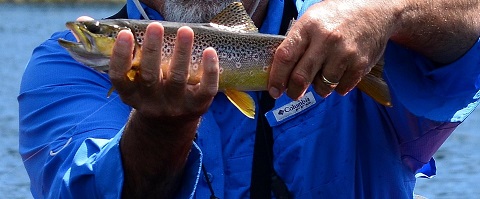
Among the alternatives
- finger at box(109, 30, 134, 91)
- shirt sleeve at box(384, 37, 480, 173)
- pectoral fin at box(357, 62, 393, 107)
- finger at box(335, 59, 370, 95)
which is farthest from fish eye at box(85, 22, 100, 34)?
shirt sleeve at box(384, 37, 480, 173)

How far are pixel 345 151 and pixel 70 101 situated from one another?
1.09 meters

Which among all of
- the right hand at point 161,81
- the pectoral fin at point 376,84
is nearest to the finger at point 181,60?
the right hand at point 161,81

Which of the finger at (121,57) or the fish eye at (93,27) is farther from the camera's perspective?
the fish eye at (93,27)

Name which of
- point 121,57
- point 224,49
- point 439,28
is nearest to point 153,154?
point 224,49

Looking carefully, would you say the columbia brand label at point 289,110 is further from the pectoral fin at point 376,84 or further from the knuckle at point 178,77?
the knuckle at point 178,77

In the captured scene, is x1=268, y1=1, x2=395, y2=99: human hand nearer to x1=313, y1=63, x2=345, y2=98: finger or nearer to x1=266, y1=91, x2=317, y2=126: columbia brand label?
x1=313, y1=63, x2=345, y2=98: finger

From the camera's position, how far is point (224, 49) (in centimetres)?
331

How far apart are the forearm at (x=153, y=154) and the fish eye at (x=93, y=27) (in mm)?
378

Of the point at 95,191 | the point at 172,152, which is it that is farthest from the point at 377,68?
the point at 95,191

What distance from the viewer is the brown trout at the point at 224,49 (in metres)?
3.14

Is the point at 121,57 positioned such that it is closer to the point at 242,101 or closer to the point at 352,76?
the point at 242,101

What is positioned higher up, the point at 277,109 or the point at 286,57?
the point at 286,57

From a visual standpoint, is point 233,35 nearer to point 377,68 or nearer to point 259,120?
point 377,68

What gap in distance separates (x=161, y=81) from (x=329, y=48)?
51 cm
